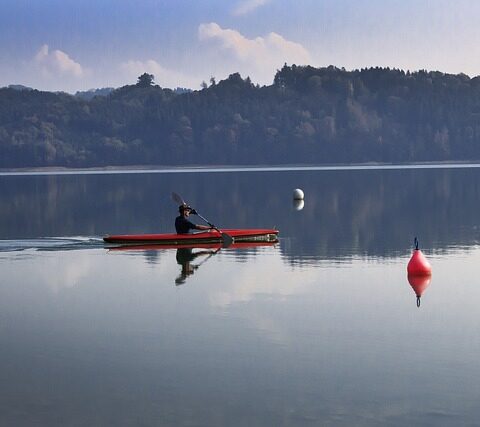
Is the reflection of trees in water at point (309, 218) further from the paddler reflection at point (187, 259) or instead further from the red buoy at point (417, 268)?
the red buoy at point (417, 268)

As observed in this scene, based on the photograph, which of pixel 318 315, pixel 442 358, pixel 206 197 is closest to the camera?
pixel 442 358

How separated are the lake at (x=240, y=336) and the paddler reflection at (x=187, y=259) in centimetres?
13

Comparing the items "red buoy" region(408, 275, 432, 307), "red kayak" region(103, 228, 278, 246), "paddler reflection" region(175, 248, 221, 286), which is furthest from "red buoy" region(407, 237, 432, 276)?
"red kayak" region(103, 228, 278, 246)

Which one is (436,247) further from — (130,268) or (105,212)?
(105,212)

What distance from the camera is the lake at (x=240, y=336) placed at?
1670 cm

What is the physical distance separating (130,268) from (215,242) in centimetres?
889

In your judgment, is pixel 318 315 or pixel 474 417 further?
pixel 318 315

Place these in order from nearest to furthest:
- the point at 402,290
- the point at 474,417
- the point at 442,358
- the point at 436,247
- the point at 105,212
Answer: the point at 474,417
the point at 442,358
the point at 402,290
the point at 436,247
the point at 105,212

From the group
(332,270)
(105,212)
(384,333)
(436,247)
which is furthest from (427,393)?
(105,212)

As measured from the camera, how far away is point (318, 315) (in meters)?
24.4

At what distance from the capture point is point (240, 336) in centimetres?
2189

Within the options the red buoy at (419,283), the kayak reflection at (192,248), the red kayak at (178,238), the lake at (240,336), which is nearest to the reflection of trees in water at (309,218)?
the lake at (240,336)

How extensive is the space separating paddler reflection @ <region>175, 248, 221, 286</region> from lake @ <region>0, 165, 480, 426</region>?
0.42ft

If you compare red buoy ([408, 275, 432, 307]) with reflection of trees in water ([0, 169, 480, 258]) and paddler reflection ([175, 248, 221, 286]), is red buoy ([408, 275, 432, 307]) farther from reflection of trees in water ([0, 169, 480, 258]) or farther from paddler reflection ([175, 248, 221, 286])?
reflection of trees in water ([0, 169, 480, 258])
